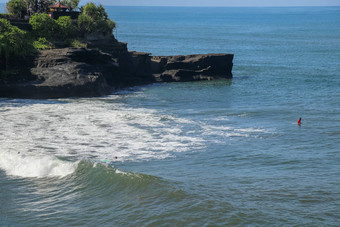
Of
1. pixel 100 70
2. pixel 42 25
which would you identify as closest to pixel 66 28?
pixel 42 25

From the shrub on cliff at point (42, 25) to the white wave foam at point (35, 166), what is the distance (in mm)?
30676

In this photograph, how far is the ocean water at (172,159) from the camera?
19.2 m

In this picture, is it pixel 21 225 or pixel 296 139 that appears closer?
pixel 21 225

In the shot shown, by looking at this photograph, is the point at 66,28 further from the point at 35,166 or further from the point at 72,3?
the point at 35,166

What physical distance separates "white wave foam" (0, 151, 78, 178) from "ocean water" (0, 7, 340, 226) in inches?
2.1

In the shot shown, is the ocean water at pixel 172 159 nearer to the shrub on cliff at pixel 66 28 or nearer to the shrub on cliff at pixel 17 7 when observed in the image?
the shrub on cliff at pixel 66 28

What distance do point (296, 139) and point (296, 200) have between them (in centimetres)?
1174

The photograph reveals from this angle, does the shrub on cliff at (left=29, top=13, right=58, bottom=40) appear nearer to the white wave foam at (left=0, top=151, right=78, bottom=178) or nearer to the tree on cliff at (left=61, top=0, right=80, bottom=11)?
the tree on cliff at (left=61, top=0, right=80, bottom=11)

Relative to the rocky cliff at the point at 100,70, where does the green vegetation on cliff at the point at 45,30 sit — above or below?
above

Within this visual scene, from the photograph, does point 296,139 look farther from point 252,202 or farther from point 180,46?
point 180,46

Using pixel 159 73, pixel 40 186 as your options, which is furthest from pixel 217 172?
pixel 159 73

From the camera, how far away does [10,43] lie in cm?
4750

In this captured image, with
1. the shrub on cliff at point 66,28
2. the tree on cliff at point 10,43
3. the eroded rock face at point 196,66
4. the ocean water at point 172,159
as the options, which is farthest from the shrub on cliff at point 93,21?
the ocean water at point 172,159

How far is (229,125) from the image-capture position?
35.3m
